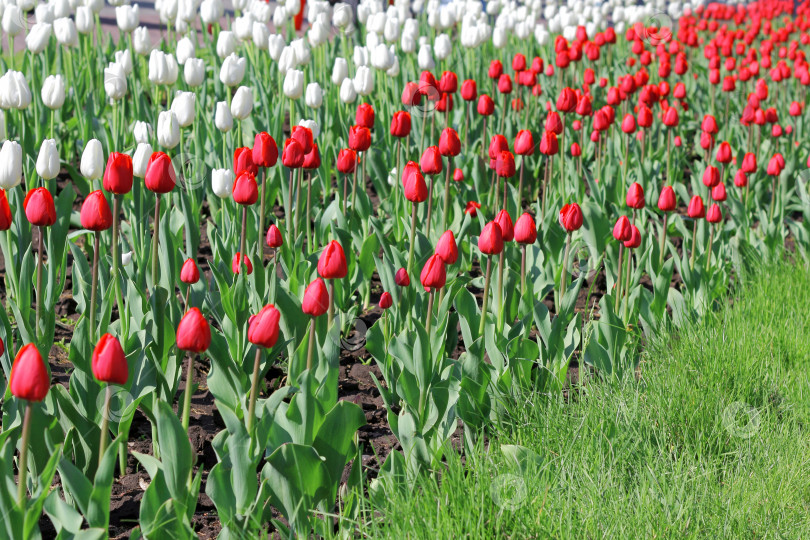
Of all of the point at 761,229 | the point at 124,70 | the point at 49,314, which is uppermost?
the point at 124,70

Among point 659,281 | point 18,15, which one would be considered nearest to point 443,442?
point 659,281

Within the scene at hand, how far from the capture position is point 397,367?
2.92 meters

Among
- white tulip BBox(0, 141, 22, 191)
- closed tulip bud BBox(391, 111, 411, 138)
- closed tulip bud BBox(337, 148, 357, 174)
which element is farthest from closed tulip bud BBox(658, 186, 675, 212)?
white tulip BBox(0, 141, 22, 191)

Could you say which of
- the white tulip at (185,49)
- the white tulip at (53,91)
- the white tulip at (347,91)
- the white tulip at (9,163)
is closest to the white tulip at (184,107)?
the white tulip at (53,91)

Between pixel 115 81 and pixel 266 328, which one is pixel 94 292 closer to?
pixel 266 328

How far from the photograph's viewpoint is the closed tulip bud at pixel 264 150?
299 cm

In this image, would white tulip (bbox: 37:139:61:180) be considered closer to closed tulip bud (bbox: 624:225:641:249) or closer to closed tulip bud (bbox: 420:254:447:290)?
closed tulip bud (bbox: 420:254:447:290)

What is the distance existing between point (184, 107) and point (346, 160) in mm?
625

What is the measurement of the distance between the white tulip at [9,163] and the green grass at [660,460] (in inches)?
56.5

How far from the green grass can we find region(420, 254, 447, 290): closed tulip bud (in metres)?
0.44

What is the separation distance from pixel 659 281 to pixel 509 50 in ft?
14.9

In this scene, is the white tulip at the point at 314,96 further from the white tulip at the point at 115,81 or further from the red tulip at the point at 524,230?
the red tulip at the point at 524,230

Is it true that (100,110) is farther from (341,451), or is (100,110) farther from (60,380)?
(341,451)

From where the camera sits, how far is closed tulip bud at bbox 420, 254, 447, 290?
253 centimetres
